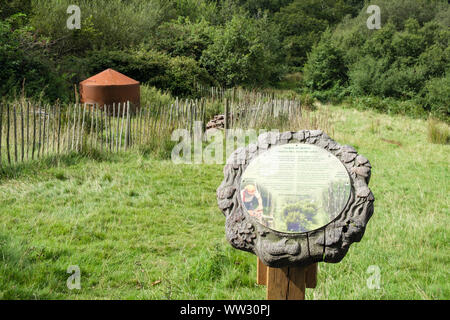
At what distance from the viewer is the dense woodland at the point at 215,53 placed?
1240 centimetres

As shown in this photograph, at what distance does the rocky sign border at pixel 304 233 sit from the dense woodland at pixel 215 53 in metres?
7.71

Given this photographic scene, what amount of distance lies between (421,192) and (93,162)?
5.18m

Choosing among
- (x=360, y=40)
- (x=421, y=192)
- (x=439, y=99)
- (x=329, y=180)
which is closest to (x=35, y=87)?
(x=421, y=192)

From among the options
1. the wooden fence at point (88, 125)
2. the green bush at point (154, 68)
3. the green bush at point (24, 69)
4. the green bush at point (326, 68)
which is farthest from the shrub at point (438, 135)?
the green bush at point (326, 68)

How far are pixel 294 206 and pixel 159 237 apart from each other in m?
2.33

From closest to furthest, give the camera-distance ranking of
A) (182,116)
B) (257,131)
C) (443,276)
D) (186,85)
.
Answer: (443,276) → (182,116) → (257,131) → (186,85)

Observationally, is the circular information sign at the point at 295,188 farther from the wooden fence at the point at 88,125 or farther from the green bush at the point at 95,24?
the green bush at the point at 95,24

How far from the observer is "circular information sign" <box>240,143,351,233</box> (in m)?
2.28

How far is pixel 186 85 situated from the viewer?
1541 centimetres

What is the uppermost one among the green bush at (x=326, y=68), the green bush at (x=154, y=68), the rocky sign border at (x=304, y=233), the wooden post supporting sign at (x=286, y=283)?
the green bush at (x=326, y=68)

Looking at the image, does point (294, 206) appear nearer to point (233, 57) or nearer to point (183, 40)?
point (233, 57)

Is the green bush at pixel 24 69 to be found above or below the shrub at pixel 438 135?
above

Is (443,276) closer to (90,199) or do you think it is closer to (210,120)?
(90,199)
